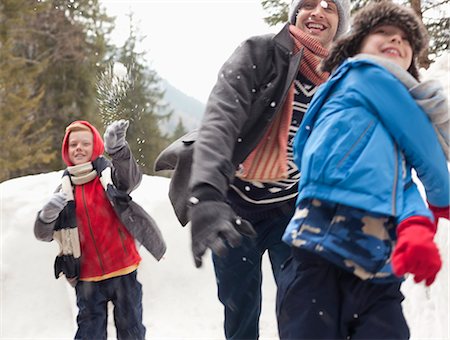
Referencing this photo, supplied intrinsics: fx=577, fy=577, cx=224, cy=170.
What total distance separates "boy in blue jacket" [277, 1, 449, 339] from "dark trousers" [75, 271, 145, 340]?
8.53 ft

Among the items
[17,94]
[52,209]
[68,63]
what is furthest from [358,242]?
[68,63]

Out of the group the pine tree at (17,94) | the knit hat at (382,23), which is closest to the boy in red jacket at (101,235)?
the knit hat at (382,23)

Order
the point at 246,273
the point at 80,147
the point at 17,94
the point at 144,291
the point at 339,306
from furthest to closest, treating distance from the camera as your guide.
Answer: the point at 17,94 < the point at 144,291 < the point at 80,147 < the point at 246,273 < the point at 339,306

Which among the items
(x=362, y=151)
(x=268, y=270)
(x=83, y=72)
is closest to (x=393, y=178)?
(x=362, y=151)

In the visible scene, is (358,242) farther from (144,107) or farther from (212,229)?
(144,107)

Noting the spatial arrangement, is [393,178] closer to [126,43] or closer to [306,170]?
[306,170]

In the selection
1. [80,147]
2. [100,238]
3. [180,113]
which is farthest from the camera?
[180,113]

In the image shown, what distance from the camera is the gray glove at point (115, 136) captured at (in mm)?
4191

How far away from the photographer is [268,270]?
6.75 meters

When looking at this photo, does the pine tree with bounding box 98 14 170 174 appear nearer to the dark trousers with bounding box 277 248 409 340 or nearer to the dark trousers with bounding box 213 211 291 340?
the dark trousers with bounding box 213 211 291 340

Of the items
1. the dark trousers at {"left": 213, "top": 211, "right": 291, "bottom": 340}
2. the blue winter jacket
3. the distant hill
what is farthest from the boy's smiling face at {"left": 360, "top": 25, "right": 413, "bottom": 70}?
the dark trousers at {"left": 213, "top": 211, "right": 291, "bottom": 340}

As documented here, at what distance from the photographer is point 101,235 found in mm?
4383

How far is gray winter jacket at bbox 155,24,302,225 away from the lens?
208cm

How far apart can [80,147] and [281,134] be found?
247 centimetres
